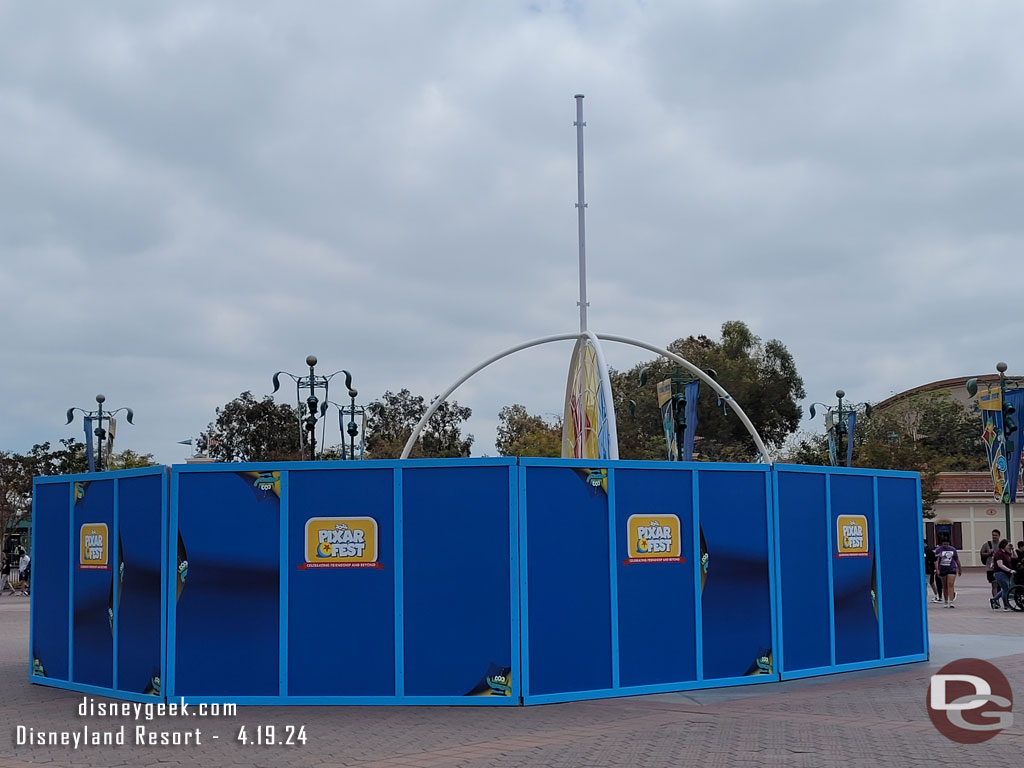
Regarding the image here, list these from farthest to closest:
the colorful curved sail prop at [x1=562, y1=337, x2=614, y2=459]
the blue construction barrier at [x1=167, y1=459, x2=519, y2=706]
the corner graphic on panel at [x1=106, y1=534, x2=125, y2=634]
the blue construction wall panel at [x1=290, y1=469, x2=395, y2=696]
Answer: the colorful curved sail prop at [x1=562, y1=337, x2=614, y2=459], the corner graphic on panel at [x1=106, y1=534, x2=125, y2=634], the blue construction wall panel at [x1=290, y1=469, x2=395, y2=696], the blue construction barrier at [x1=167, y1=459, x2=519, y2=706]

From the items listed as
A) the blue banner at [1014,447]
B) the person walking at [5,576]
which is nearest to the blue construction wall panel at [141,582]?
the blue banner at [1014,447]

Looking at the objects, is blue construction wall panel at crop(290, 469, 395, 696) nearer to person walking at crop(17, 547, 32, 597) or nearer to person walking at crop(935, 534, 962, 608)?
person walking at crop(935, 534, 962, 608)

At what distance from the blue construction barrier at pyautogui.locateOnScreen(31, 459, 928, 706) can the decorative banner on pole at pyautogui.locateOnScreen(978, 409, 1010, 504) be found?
24256 millimetres

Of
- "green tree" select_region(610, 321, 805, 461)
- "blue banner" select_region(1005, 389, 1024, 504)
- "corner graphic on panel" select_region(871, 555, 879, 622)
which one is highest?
"green tree" select_region(610, 321, 805, 461)

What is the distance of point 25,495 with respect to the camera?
5666 cm

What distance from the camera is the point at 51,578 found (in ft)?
50.4

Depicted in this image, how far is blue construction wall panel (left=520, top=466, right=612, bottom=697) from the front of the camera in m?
12.6

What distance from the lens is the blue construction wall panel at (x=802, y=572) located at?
48.5ft

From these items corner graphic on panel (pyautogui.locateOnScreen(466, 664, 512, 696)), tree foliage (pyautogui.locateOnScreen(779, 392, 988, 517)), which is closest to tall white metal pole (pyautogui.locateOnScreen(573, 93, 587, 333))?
corner graphic on panel (pyautogui.locateOnScreen(466, 664, 512, 696))

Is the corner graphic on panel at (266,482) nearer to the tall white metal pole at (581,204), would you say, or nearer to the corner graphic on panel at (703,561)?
the corner graphic on panel at (703,561)

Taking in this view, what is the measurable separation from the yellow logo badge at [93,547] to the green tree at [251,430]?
6522 cm

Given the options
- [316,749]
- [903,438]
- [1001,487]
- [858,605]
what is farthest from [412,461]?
[903,438]

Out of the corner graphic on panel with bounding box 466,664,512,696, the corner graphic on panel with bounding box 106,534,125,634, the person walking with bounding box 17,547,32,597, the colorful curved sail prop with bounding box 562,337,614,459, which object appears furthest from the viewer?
the person walking with bounding box 17,547,32,597

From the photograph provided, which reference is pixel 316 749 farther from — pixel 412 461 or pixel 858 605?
pixel 858 605
